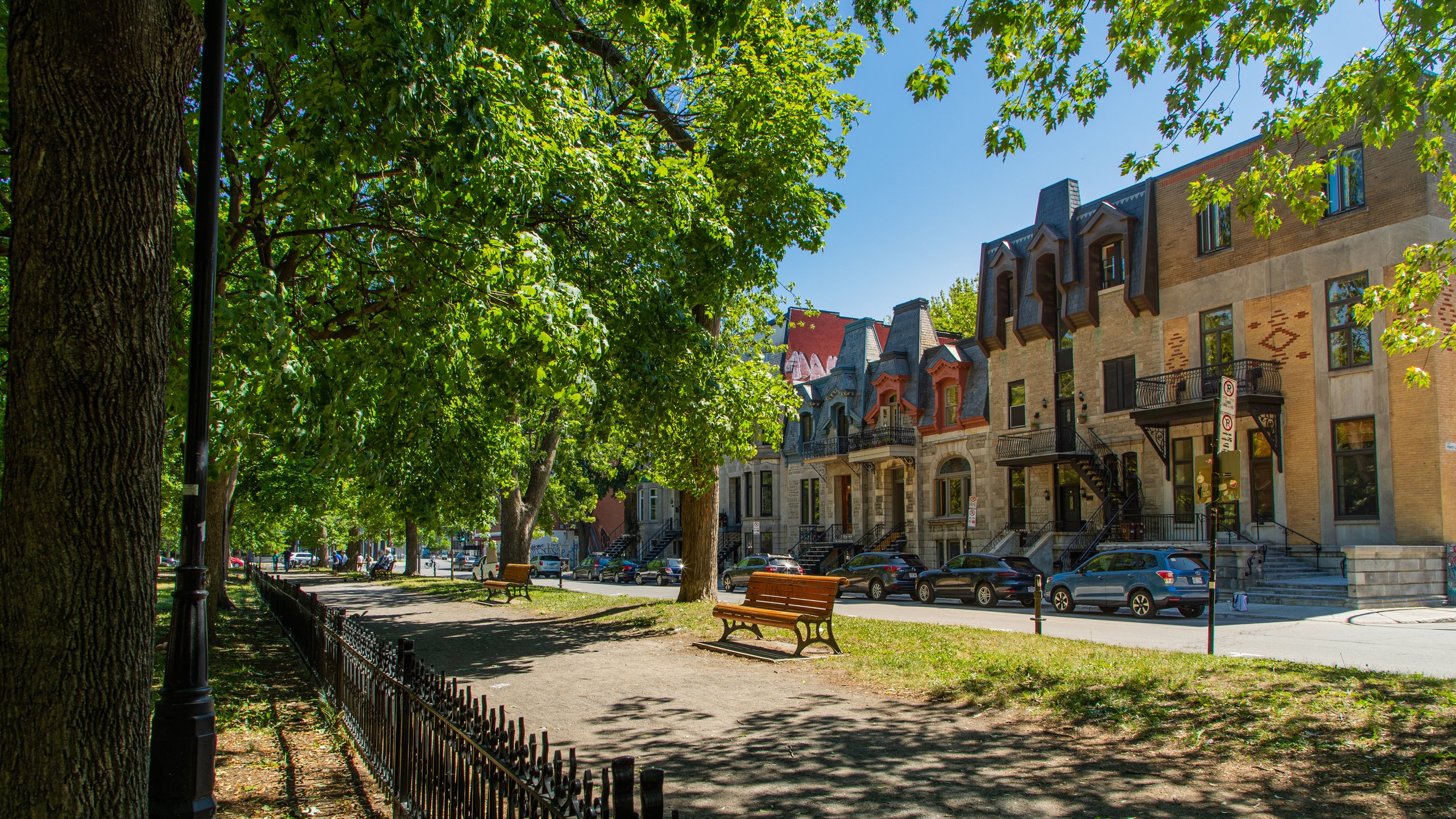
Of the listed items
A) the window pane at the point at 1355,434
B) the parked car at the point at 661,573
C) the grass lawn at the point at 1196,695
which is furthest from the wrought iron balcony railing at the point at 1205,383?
the parked car at the point at 661,573

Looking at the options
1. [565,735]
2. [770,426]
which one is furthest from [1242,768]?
[770,426]

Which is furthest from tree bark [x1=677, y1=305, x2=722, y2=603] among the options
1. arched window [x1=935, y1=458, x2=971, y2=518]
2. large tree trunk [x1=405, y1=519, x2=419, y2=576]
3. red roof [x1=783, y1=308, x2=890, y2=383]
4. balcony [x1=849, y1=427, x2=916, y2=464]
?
red roof [x1=783, y1=308, x2=890, y2=383]

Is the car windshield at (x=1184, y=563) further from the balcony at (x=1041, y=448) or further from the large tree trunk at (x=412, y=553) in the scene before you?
the large tree trunk at (x=412, y=553)

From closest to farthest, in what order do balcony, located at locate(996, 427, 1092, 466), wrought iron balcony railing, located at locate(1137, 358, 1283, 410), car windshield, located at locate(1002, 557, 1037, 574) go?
car windshield, located at locate(1002, 557, 1037, 574)
wrought iron balcony railing, located at locate(1137, 358, 1283, 410)
balcony, located at locate(996, 427, 1092, 466)

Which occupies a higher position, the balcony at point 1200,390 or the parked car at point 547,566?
the balcony at point 1200,390

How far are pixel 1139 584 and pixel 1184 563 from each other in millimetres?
1044

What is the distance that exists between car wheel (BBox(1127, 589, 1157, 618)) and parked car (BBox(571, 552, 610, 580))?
33.1 m

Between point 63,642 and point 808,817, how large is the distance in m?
4.04

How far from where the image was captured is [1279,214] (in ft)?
85.3

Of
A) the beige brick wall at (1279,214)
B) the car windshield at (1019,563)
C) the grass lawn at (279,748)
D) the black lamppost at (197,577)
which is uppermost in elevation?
the beige brick wall at (1279,214)

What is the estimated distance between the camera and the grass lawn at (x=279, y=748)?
659 cm

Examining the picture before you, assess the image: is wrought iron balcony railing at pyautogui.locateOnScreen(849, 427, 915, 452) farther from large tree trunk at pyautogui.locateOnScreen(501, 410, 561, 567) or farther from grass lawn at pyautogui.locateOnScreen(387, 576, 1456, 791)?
grass lawn at pyautogui.locateOnScreen(387, 576, 1456, 791)

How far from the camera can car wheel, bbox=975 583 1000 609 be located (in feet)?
83.4

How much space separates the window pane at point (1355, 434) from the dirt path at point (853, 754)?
2125 centimetres
